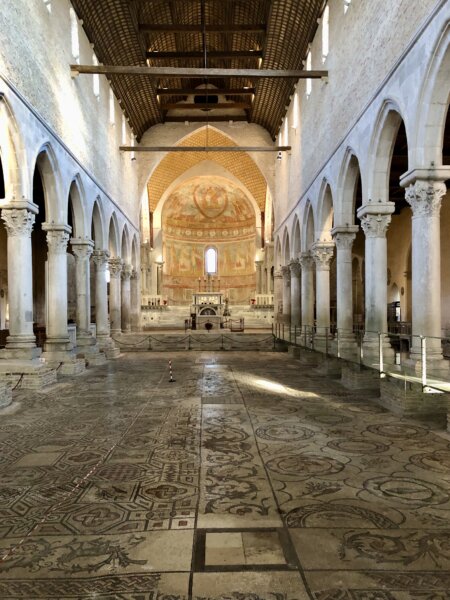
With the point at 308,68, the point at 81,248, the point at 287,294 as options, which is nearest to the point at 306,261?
the point at 287,294

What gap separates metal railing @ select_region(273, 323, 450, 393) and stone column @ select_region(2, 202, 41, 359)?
28.6ft

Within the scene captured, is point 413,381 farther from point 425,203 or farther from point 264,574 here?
point 264,574

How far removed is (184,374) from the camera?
14867 millimetres

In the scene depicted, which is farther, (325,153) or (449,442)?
(325,153)

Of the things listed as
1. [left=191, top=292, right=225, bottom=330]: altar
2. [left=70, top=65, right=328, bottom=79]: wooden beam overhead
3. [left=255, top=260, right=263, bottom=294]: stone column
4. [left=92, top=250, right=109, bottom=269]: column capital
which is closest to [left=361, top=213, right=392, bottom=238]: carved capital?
[left=70, top=65, right=328, bottom=79]: wooden beam overhead

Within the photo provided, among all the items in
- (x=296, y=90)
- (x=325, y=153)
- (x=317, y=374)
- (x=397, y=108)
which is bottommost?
(x=317, y=374)

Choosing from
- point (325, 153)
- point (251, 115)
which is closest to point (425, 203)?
point (325, 153)

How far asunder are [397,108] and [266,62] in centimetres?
1443

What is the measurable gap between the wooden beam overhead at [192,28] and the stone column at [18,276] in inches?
511

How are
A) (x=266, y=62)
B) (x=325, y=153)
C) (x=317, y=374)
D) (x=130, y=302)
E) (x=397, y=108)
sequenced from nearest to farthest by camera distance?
(x=397, y=108)
(x=317, y=374)
(x=325, y=153)
(x=266, y=62)
(x=130, y=302)

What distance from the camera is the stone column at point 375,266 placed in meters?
13.0

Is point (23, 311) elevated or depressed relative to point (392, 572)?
elevated

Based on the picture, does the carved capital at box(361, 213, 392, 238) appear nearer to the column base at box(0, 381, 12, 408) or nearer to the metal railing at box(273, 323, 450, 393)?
the metal railing at box(273, 323, 450, 393)

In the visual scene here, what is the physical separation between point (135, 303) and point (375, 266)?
21.3 meters
